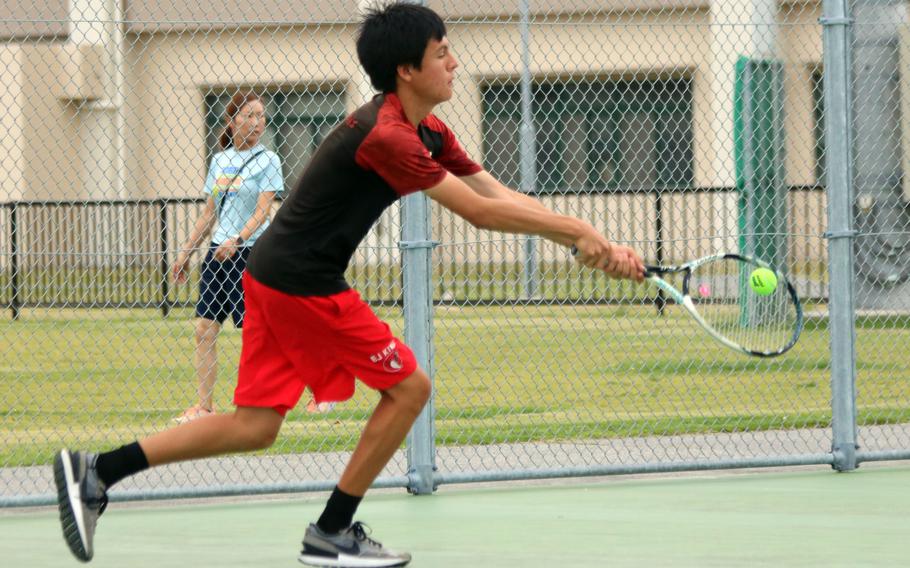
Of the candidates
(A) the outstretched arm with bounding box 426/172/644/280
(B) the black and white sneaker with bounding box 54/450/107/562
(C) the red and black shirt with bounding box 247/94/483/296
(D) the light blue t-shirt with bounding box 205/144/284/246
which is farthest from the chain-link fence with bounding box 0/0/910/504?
(A) the outstretched arm with bounding box 426/172/644/280

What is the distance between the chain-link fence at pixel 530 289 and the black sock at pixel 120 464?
143cm

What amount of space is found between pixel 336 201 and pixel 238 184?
385 centimetres

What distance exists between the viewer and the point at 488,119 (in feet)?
80.3

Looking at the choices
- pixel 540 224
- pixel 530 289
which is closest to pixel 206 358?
pixel 540 224

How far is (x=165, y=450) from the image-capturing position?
209 inches

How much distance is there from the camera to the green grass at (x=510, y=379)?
30.5 feet

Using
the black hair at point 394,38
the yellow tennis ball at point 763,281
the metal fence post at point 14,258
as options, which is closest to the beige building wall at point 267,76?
the metal fence post at point 14,258

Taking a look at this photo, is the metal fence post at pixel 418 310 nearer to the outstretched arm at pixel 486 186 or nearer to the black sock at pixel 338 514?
the outstretched arm at pixel 486 186

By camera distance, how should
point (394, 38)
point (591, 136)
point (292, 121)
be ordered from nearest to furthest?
point (394, 38)
point (292, 121)
point (591, 136)

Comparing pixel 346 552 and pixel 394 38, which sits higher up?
pixel 394 38

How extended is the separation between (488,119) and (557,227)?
1955cm

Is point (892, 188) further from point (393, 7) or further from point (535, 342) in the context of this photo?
point (393, 7)

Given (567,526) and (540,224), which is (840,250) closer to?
(567,526)

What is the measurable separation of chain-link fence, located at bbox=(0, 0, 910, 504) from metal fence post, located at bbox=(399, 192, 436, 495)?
0.01 meters
